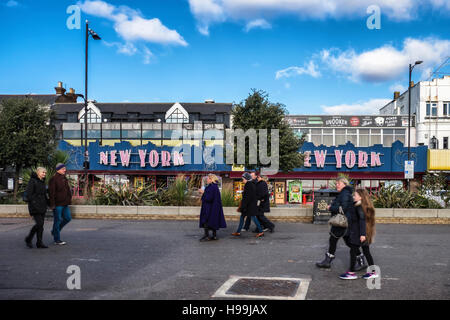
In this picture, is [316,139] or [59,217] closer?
[59,217]

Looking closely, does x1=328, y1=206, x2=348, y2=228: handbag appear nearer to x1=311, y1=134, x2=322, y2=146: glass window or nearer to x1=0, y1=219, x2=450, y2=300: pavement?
x1=0, y1=219, x2=450, y2=300: pavement

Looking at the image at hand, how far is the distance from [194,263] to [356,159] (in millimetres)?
28788

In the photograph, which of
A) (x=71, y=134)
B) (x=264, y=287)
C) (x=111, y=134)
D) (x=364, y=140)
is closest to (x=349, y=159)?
(x=364, y=140)

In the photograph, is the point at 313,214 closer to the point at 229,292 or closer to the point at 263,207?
the point at 263,207

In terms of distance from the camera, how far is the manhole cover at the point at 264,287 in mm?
5375

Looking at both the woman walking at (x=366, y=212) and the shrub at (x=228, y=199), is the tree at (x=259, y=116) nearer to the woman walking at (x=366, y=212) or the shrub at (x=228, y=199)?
the shrub at (x=228, y=199)

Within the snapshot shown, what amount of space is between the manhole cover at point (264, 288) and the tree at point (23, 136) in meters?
16.5

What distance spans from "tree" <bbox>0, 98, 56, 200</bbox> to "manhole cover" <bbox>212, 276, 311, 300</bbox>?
54.2 feet

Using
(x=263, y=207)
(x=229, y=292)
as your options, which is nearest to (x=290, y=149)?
(x=263, y=207)

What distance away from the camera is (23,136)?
19.8m

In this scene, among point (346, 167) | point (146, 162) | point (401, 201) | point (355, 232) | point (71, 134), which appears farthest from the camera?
point (71, 134)

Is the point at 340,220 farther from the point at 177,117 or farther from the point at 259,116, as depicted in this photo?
the point at 177,117

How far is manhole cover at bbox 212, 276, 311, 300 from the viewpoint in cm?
523
